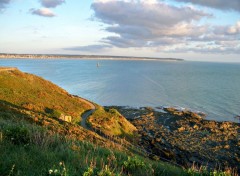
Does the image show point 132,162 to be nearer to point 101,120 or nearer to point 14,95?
point 101,120

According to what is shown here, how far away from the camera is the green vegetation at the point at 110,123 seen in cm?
3817

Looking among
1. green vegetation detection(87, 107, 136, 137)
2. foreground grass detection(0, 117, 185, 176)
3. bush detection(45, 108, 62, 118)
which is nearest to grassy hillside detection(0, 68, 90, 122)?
bush detection(45, 108, 62, 118)

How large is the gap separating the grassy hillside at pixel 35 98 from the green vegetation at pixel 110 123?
2.68m

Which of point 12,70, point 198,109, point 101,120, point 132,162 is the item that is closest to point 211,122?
point 198,109

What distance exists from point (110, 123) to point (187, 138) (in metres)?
13.6

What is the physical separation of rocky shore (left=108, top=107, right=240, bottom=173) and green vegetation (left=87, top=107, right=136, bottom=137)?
8.29ft

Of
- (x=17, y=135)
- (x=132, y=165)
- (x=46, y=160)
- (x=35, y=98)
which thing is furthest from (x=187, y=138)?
(x=46, y=160)

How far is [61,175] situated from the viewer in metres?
6.40

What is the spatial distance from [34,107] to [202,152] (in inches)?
992

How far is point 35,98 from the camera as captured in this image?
42594 millimetres

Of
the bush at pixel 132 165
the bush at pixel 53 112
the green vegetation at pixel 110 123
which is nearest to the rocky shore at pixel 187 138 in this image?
the green vegetation at pixel 110 123

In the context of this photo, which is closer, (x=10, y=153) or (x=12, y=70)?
(x=10, y=153)

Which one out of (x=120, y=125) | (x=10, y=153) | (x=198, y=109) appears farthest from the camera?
(x=198, y=109)

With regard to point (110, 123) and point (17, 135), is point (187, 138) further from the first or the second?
point (17, 135)
